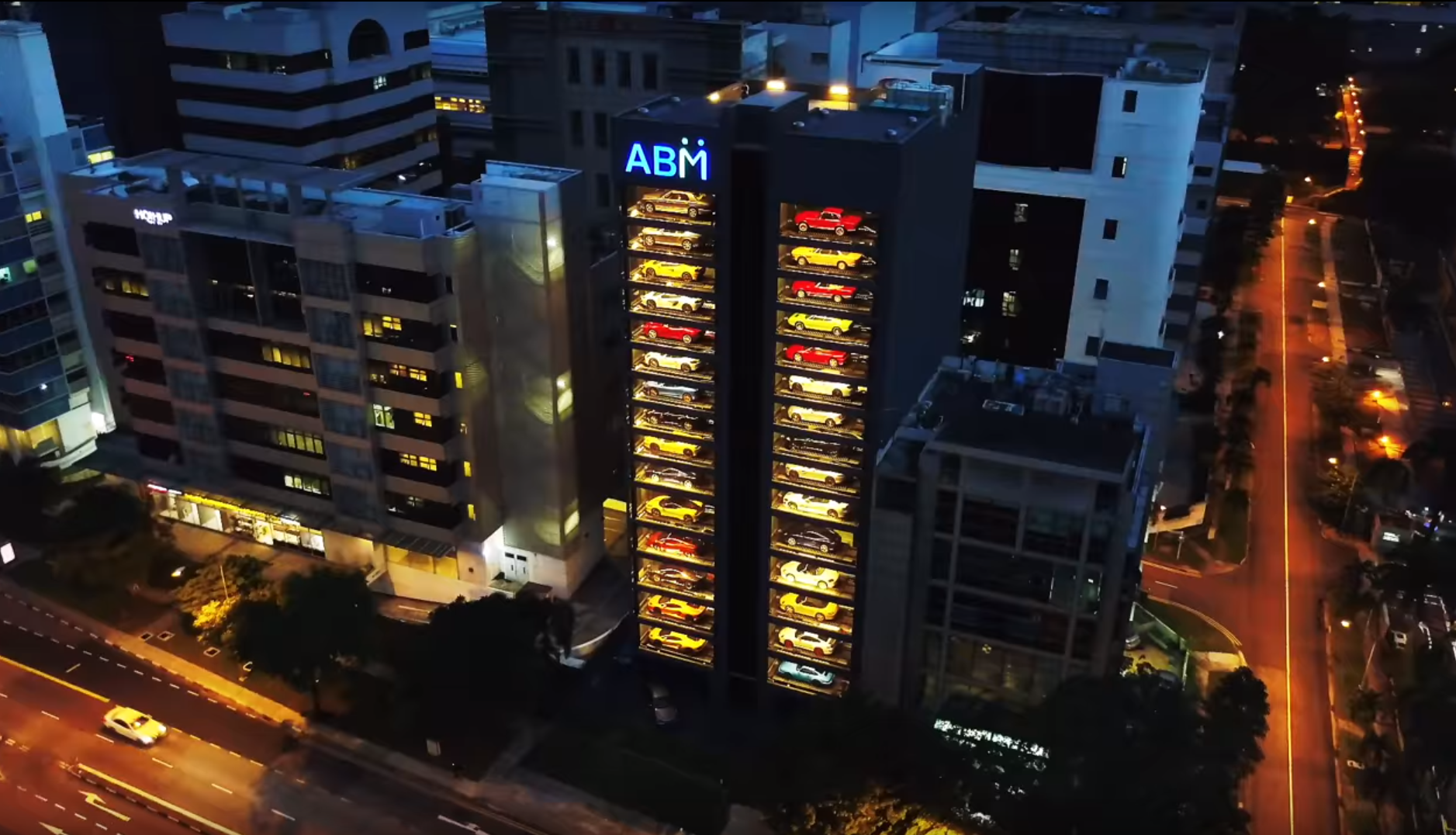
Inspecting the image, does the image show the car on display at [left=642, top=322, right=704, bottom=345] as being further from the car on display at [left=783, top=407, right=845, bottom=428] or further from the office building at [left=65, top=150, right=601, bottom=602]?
the office building at [left=65, top=150, right=601, bottom=602]

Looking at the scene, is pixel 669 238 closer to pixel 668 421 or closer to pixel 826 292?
pixel 826 292

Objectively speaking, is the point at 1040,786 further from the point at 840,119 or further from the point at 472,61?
the point at 472,61

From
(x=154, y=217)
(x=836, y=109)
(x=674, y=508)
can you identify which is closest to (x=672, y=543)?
(x=674, y=508)

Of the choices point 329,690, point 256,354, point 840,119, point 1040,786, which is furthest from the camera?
point 256,354

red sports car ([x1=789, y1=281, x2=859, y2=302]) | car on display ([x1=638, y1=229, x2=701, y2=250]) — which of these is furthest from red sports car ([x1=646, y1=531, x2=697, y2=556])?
car on display ([x1=638, y1=229, x2=701, y2=250])

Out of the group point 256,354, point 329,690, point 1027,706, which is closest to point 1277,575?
point 1027,706

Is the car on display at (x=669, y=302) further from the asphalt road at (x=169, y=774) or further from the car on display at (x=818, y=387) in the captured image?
the asphalt road at (x=169, y=774)
